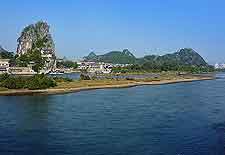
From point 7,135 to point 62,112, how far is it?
660 centimetres

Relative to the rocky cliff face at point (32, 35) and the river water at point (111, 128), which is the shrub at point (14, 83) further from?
the rocky cliff face at point (32, 35)

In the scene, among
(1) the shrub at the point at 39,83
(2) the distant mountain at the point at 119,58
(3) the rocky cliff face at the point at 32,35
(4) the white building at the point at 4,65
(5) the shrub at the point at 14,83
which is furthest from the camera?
(2) the distant mountain at the point at 119,58

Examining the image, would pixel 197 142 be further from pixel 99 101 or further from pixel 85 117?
pixel 99 101

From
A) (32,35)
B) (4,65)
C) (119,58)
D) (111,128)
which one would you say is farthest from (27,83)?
(119,58)

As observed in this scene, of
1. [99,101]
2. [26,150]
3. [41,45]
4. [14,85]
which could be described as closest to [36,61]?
[41,45]

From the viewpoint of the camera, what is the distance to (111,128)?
16.5m

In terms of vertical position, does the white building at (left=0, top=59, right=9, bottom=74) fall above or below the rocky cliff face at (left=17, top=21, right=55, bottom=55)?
below

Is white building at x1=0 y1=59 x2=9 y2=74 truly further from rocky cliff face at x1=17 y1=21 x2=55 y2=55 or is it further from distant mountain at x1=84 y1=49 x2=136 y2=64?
distant mountain at x1=84 y1=49 x2=136 y2=64

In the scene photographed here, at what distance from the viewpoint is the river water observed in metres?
13.0

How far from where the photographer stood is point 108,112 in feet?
70.3

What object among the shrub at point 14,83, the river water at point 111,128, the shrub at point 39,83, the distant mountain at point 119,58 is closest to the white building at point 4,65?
the shrub at point 39,83

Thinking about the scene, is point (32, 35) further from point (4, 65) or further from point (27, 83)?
point (27, 83)

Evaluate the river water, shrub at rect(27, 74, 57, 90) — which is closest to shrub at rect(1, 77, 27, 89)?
shrub at rect(27, 74, 57, 90)

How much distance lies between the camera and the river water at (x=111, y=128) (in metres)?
13.0
